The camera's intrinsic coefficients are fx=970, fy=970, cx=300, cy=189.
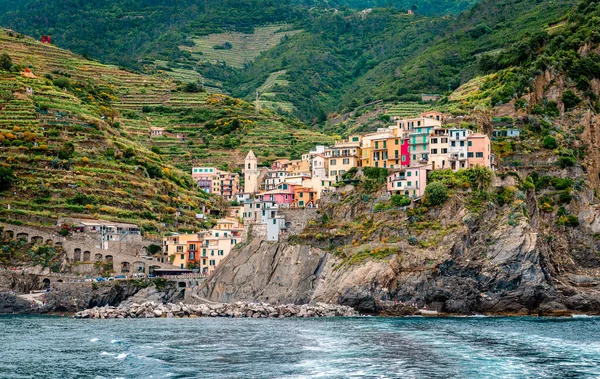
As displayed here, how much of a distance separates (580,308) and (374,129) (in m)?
68.6

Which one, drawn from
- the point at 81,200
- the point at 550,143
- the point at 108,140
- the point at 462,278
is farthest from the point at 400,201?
the point at 108,140

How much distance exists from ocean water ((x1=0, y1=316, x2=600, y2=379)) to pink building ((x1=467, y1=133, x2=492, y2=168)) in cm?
2245

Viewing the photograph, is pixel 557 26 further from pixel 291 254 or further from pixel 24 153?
pixel 24 153

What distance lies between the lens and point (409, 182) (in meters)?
101

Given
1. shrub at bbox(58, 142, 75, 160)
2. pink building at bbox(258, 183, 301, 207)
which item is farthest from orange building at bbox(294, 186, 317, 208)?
shrub at bbox(58, 142, 75, 160)

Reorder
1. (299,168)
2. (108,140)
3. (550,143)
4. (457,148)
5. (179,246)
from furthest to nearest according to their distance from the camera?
(108,140), (299,168), (179,246), (550,143), (457,148)

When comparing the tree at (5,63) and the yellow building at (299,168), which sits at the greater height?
the tree at (5,63)

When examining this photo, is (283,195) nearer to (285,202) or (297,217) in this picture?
(285,202)

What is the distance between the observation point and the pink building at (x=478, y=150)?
102m

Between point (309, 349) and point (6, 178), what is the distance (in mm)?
69729

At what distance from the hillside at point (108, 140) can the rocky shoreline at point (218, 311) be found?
23057 millimetres

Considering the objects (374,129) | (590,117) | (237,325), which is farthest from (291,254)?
Answer: (374,129)

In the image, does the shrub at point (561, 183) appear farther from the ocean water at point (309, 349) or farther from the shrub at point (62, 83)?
the shrub at point (62, 83)

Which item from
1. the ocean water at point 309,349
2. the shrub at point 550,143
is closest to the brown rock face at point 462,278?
the ocean water at point 309,349
